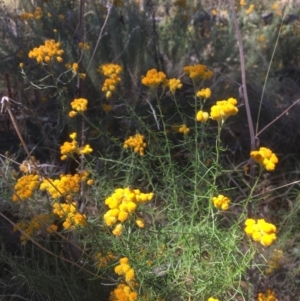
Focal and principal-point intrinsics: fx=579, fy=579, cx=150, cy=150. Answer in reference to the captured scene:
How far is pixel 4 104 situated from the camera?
141 cm

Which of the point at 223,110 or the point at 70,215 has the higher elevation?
the point at 223,110

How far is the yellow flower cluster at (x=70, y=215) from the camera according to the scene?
1.72 m

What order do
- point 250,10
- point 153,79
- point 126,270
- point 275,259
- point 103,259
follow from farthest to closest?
1. point 250,10
2. point 275,259
3. point 153,79
4. point 103,259
5. point 126,270

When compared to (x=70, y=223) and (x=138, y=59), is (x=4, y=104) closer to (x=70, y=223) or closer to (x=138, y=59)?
(x=70, y=223)

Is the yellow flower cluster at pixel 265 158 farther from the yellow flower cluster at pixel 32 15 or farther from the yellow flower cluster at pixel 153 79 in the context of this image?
the yellow flower cluster at pixel 32 15

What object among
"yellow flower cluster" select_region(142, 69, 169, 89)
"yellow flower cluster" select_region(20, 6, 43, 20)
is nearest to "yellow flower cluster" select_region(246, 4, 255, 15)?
"yellow flower cluster" select_region(20, 6, 43, 20)

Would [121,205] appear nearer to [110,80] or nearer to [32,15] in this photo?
[110,80]

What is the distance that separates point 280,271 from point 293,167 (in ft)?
2.50

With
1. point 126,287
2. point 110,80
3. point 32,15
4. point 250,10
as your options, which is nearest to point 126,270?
point 126,287

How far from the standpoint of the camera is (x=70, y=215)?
5.77 ft

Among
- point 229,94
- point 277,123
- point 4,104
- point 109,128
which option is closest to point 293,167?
point 277,123

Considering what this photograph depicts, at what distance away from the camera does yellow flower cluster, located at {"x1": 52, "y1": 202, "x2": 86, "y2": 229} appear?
172 centimetres

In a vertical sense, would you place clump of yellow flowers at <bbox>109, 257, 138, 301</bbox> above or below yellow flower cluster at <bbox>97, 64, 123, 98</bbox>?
below

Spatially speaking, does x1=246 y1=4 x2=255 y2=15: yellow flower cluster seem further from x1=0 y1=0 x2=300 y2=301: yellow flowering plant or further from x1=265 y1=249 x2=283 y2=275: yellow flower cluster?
x1=265 y1=249 x2=283 y2=275: yellow flower cluster
